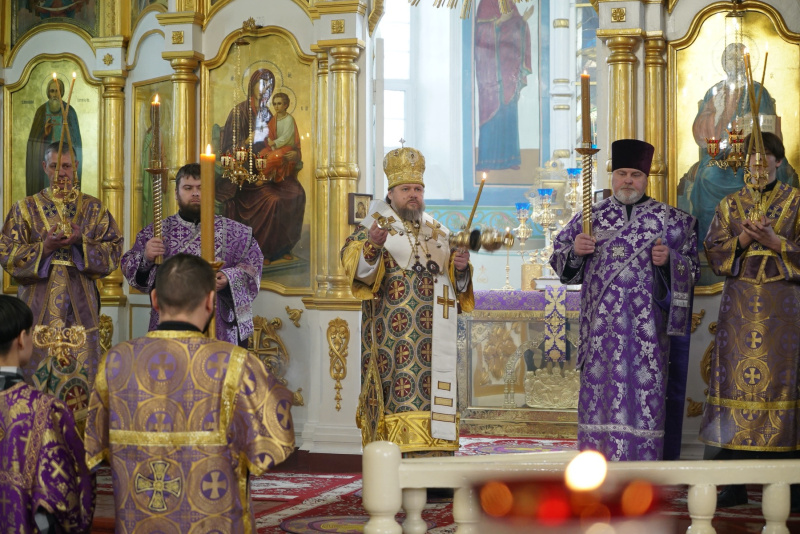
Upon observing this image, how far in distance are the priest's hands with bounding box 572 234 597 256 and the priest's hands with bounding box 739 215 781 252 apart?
828mm

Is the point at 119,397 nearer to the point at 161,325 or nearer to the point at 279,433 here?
the point at 161,325

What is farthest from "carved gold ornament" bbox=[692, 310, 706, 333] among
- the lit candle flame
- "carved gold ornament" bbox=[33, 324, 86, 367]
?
the lit candle flame

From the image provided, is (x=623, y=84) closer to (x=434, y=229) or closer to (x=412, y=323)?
(x=434, y=229)

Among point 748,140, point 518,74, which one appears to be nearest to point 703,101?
point 748,140

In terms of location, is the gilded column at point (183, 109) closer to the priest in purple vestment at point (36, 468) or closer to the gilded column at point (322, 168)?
the gilded column at point (322, 168)

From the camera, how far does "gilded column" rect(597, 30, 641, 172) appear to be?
691 cm

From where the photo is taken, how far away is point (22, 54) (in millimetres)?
8664

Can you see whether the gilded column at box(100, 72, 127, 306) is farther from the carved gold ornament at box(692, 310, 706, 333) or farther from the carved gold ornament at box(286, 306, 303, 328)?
the carved gold ornament at box(692, 310, 706, 333)

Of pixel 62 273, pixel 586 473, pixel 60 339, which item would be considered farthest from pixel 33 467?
pixel 62 273

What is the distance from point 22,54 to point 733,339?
6.18 metres

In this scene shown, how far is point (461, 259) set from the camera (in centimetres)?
562

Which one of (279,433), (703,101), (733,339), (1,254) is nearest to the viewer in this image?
(279,433)

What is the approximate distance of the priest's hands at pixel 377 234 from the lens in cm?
560

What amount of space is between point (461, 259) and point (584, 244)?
2.20 feet
